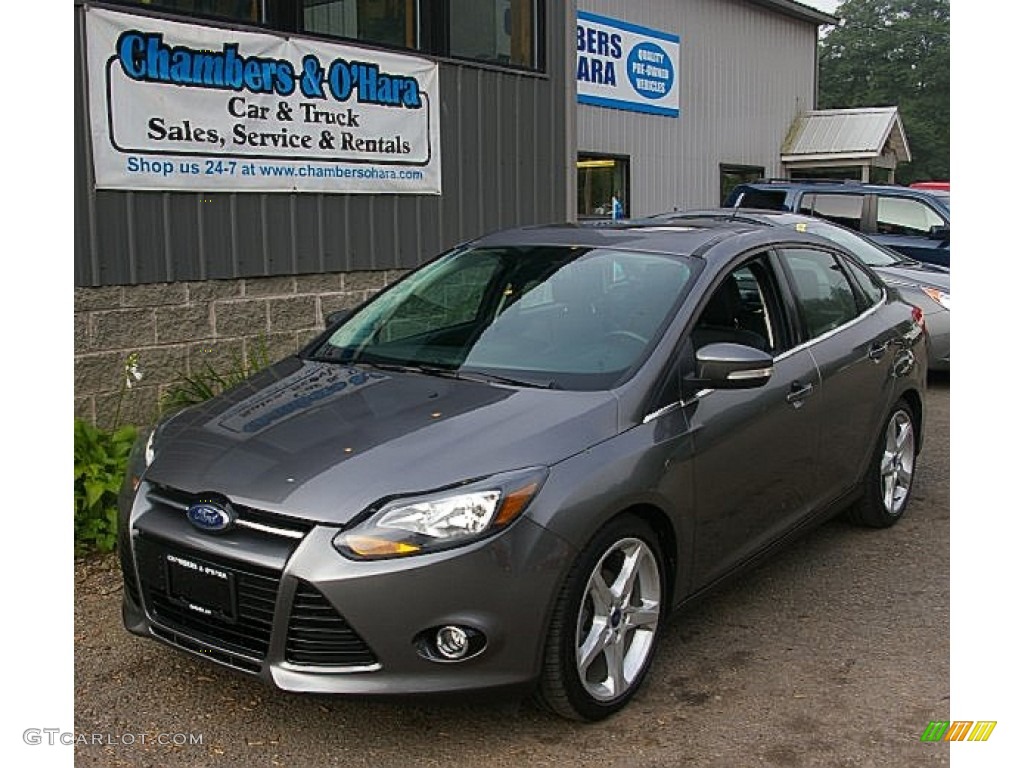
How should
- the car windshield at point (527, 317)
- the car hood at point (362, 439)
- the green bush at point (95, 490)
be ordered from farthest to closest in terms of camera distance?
the green bush at point (95, 490)
the car windshield at point (527, 317)
the car hood at point (362, 439)

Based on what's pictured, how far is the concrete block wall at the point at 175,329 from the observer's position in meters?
6.61

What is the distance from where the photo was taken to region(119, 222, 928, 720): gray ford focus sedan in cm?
329

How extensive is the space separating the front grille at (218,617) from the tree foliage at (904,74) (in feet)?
174

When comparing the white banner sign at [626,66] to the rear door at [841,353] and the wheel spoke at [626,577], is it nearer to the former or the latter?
the rear door at [841,353]

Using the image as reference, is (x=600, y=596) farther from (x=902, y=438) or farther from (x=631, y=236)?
(x=902, y=438)

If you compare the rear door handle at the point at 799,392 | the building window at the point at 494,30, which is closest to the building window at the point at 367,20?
the building window at the point at 494,30

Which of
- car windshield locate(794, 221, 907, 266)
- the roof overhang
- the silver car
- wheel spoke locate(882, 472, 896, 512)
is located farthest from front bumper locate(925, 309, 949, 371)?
the roof overhang

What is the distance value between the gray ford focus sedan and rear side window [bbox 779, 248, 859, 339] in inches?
0.8

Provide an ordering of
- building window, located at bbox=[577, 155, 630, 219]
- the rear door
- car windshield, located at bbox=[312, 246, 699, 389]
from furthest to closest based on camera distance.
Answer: building window, located at bbox=[577, 155, 630, 219] < the rear door < car windshield, located at bbox=[312, 246, 699, 389]

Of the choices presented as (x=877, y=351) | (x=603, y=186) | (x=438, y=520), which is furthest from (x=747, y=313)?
(x=603, y=186)

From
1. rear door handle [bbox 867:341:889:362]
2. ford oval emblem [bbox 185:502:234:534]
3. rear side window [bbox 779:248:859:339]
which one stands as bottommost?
ford oval emblem [bbox 185:502:234:534]

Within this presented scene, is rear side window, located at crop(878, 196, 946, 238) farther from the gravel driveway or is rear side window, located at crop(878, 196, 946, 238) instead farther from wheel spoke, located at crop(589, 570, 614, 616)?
wheel spoke, located at crop(589, 570, 614, 616)

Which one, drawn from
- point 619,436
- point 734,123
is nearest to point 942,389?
point 619,436

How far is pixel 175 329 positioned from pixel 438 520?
168 inches
